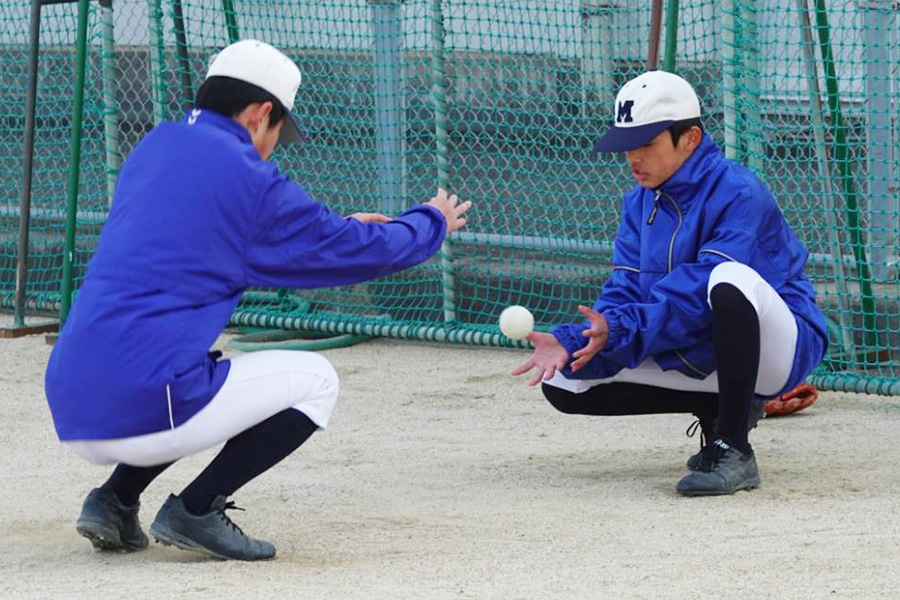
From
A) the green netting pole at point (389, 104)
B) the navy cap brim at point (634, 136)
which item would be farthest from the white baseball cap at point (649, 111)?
the green netting pole at point (389, 104)

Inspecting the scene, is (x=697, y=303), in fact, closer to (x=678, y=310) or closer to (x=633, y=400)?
(x=678, y=310)

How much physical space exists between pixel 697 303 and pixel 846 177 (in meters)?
2.12

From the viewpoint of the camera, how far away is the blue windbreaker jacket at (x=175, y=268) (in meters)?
3.64

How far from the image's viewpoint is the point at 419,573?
3.74 meters

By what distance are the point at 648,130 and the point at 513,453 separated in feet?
4.12

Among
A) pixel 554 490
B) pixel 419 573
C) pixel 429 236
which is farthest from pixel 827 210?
pixel 419 573

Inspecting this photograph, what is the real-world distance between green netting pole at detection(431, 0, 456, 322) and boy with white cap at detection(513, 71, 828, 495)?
247 cm

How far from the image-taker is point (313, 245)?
3797 millimetres

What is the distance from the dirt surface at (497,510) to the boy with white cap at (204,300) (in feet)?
0.83

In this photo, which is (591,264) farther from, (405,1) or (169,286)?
(169,286)

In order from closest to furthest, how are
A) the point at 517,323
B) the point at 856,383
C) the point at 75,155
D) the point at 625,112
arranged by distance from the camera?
the point at 517,323 → the point at 625,112 → the point at 856,383 → the point at 75,155

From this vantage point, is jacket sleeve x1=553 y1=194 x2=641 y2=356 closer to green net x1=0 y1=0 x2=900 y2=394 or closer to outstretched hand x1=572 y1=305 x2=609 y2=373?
outstretched hand x1=572 y1=305 x2=609 y2=373

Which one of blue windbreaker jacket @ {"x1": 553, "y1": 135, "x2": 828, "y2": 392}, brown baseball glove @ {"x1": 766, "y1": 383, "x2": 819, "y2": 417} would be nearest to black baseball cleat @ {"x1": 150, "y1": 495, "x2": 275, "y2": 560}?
blue windbreaker jacket @ {"x1": 553, "y1": 135, "x2": 828, "y2": 392}

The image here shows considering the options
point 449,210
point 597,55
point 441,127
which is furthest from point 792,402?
point 597,55
